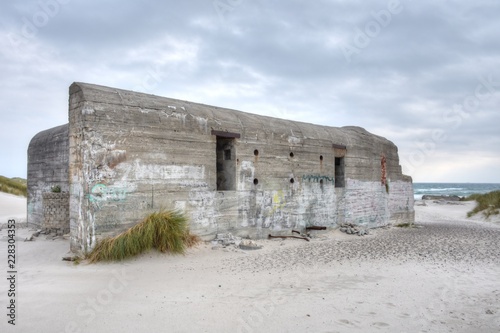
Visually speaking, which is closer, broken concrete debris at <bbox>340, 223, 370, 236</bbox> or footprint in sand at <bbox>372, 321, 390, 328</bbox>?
footprint in sand at <bbox>372, 321, 390, 328</bbox>

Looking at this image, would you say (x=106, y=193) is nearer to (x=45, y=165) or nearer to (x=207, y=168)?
(x=207, y=168)

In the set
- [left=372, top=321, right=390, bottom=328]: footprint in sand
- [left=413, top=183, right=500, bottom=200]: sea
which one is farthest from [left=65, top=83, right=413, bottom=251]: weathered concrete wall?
[left=413, top=183, right=500, bottom=200]: sea

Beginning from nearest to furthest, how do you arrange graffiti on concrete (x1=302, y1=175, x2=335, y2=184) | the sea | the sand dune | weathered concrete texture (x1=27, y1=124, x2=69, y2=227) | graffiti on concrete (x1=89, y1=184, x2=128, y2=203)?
graffiti on concrete (x1=89, y1=184, x2=128, y2=203) → weathered concrete texture (x1=27, y1=124, x2=69, y2=227) → graffiti on concrete (x1=302, y1=175, x2=335, y2=184) → the sand dune → the sea

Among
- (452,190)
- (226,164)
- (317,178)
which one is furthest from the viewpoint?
(452,190)

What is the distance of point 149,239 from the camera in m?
6.57

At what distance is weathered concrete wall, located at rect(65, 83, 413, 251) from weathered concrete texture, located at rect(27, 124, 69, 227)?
12.0 feet

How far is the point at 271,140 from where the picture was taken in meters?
9.69

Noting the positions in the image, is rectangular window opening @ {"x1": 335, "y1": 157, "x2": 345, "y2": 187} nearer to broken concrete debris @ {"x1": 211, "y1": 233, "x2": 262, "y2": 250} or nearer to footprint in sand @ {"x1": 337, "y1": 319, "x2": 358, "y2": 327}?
broken concrete debris @ {"x1": 211, "y1": 233, "x2": 262, "y2": 250}

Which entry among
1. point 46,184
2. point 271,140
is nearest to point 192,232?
point 271,140

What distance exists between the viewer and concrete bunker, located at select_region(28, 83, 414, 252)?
662cm
